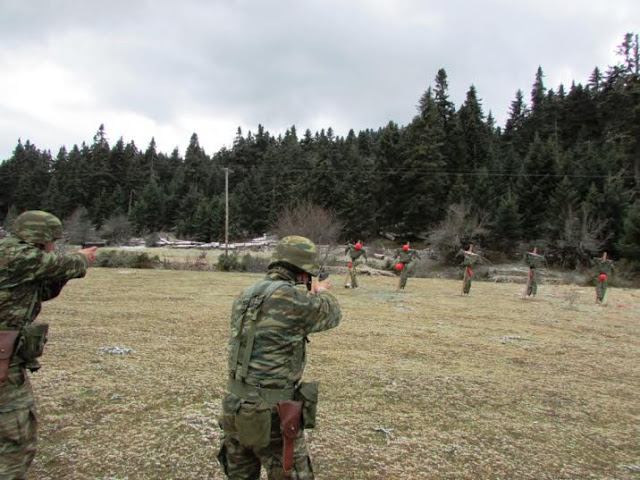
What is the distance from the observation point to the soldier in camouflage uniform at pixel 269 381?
2783 mm

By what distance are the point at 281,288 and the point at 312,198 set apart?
5548 cm

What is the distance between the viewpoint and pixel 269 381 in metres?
2.86

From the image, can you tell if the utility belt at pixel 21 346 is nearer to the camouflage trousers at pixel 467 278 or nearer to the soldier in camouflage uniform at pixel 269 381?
the soldier in camouflage uniform at pixel 269 381

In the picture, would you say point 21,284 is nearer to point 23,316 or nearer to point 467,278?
point 23,316

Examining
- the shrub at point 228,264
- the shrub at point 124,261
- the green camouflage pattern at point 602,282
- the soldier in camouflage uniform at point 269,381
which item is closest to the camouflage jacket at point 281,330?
the soldier in camouflage uniform at point 269,381

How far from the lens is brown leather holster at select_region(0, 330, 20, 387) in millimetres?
3070

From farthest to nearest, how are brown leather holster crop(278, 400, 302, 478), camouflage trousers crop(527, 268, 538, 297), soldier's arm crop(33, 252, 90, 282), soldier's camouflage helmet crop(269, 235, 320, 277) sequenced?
camouflage trousers crop(527, 268, 538, 297) → soldier's arm crop(33, 252, 90, 282) → soldier's camouflage helmet crop(269, 235, 320, 277) → brown leather holster crop(278, 400, 302, 478)

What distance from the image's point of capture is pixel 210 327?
9766 millimetres

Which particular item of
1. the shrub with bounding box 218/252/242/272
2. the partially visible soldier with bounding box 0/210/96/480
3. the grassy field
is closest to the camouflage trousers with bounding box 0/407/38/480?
the partially visible soldier with bounding box 0/210/96/480

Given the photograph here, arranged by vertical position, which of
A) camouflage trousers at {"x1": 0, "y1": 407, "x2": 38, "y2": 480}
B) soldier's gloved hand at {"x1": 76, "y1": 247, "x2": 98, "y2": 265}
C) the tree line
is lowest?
camouflage trousers at {"x1": 0, "y1": 407, "x2": 38, "y2": 480}

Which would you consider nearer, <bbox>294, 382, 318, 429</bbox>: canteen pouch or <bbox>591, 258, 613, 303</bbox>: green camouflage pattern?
<bbox>294, 382, 318, 429</bbox>: canteen pouch

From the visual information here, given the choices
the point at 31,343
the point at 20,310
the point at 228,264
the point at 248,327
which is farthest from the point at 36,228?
the point at 228,264

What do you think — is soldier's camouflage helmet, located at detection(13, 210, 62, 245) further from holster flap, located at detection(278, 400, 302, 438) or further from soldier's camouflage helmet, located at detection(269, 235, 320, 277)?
holster flap, located at detection(278, 400, 302, 438)

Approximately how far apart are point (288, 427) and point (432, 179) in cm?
5165
